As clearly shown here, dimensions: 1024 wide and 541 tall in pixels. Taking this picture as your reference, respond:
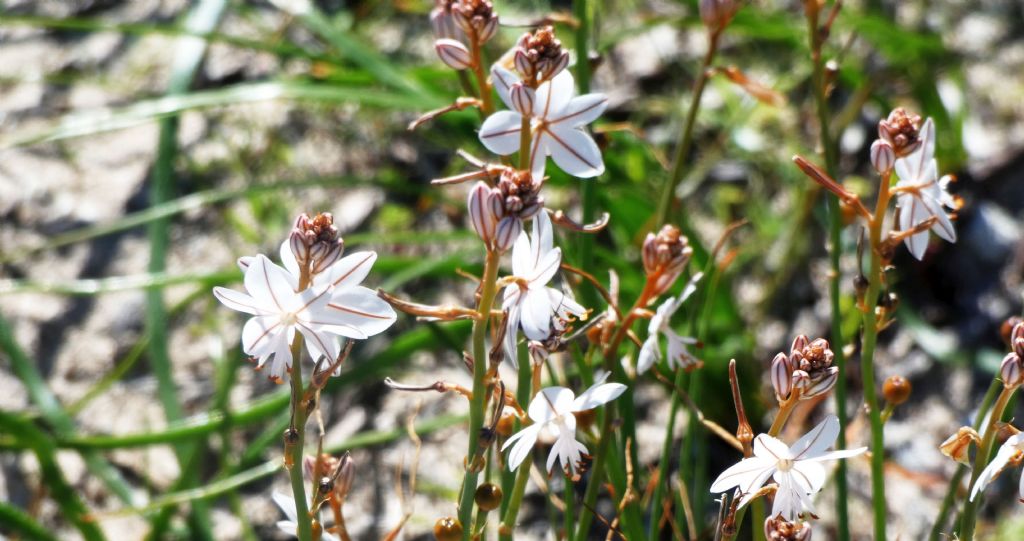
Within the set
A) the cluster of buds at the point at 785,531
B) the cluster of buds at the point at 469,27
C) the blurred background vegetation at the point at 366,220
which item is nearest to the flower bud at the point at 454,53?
the cluster of buds at the point at 469,27

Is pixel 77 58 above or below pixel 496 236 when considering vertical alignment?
above

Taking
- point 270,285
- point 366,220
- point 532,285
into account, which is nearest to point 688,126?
point 532,285

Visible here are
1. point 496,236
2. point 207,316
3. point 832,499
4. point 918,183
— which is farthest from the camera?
point 207,316

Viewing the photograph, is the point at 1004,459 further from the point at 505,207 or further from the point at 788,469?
the point at 505,207

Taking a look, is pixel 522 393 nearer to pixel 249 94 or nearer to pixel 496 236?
pixel 496 236

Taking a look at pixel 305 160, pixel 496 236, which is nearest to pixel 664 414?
pixel 305 160

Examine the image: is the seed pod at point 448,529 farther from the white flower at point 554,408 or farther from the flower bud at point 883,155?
the flower bud at point 883,155
